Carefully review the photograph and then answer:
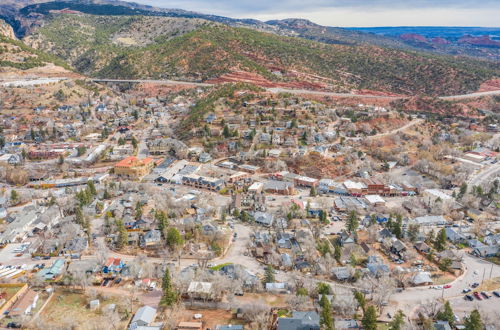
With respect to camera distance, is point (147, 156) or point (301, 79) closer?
point (147, 156)

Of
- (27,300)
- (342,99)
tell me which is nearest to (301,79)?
(342,99)

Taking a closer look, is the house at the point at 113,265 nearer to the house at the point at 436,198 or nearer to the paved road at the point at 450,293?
Result: the paved road at the point at 450,293

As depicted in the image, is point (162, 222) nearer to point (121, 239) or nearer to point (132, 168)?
point (121, 239)

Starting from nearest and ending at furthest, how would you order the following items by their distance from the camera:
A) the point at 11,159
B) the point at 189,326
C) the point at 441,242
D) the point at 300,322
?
the point at 300,322, the point at 189,326, the point at 441,242, the point at 11,159

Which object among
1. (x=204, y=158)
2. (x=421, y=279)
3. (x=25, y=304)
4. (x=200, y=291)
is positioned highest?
(x=204, y=158)

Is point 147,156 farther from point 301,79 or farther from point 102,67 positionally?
point 102,67

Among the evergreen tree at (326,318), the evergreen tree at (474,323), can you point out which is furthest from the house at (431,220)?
the evergreen tree at (326,318)

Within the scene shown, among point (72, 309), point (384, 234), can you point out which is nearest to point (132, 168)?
point (72, 309)
